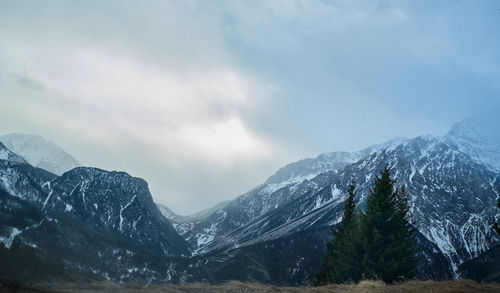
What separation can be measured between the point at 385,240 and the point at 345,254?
6.44 m

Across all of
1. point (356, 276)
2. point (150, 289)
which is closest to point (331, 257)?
point (356, 276)

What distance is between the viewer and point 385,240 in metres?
33.8

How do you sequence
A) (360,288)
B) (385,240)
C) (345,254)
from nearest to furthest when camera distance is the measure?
(360,288) < (385,240) < (345,254)

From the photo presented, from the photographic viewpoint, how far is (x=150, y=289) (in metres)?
22.3

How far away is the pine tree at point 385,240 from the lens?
32.4m

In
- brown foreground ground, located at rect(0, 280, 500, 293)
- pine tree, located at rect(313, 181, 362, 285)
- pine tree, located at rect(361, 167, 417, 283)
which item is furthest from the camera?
pine tree, located at rect(313, 181, 362, 285)

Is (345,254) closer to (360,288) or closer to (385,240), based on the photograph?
(385,240)

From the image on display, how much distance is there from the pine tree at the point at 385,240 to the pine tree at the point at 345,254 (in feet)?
5.70

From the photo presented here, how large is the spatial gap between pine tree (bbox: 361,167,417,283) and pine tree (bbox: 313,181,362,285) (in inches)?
68.4

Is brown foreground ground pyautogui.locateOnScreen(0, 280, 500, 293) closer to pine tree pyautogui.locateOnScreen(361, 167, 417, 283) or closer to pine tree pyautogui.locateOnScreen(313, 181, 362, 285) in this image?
pine tree pyautogui.locateOnScreen(361, 167, 417, 283)

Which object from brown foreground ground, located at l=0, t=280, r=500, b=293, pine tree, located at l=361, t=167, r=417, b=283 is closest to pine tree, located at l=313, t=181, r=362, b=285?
pine tree, located at l=361, t=167, r=417, b=283

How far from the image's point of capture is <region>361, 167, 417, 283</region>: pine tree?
32406 mm

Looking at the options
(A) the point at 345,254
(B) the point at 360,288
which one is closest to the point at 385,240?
(A) the point at 345,254

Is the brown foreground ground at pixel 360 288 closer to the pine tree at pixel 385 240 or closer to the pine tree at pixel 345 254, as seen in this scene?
the pine tree at pixel 385 240
